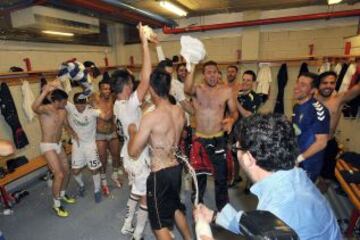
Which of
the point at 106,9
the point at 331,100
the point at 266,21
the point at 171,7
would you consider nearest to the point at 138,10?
the point at 106,9

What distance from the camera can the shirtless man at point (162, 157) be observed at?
209 centimetres

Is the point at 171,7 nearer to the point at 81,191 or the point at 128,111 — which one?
the point at 128,111

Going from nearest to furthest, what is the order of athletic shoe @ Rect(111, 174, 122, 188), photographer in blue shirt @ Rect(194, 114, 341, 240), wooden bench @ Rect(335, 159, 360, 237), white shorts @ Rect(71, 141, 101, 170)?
photographer in blue shirt @ Rect(194, 114, 341, 240), wooden bench @ Rect(335, 159, 360, 237), white shorts @ Rect(71, 141, 101, 170), athletic shoe @ Rect(111, 174, 122, 188)

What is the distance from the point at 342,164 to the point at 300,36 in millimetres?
3346

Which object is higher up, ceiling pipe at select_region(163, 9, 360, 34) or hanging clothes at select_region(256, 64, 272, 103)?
ceiling pipe at select_region(163, 9, 360, 34)

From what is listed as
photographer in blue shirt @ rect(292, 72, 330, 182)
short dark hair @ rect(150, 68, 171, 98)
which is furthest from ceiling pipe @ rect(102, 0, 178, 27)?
photographer in blue shirt @ rect(292, 72, 330, 182)

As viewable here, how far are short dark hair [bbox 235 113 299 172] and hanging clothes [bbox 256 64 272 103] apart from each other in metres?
4.68

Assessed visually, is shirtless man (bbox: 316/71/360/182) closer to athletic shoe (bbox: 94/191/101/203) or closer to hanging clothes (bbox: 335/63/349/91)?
hanging clothes (bbox: 335/63/349/91)

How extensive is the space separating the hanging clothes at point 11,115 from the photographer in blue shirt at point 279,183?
406 centimetres

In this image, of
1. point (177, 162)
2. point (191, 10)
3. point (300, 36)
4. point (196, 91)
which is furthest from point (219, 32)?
point (177, 162)

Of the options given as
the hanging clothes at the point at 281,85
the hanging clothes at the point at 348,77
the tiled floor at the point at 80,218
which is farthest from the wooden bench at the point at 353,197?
the hanging clothes at the point at 281,85

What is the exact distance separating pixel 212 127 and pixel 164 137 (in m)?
1.05

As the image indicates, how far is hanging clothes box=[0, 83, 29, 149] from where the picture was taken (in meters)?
3.83

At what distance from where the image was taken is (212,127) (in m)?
3.01
